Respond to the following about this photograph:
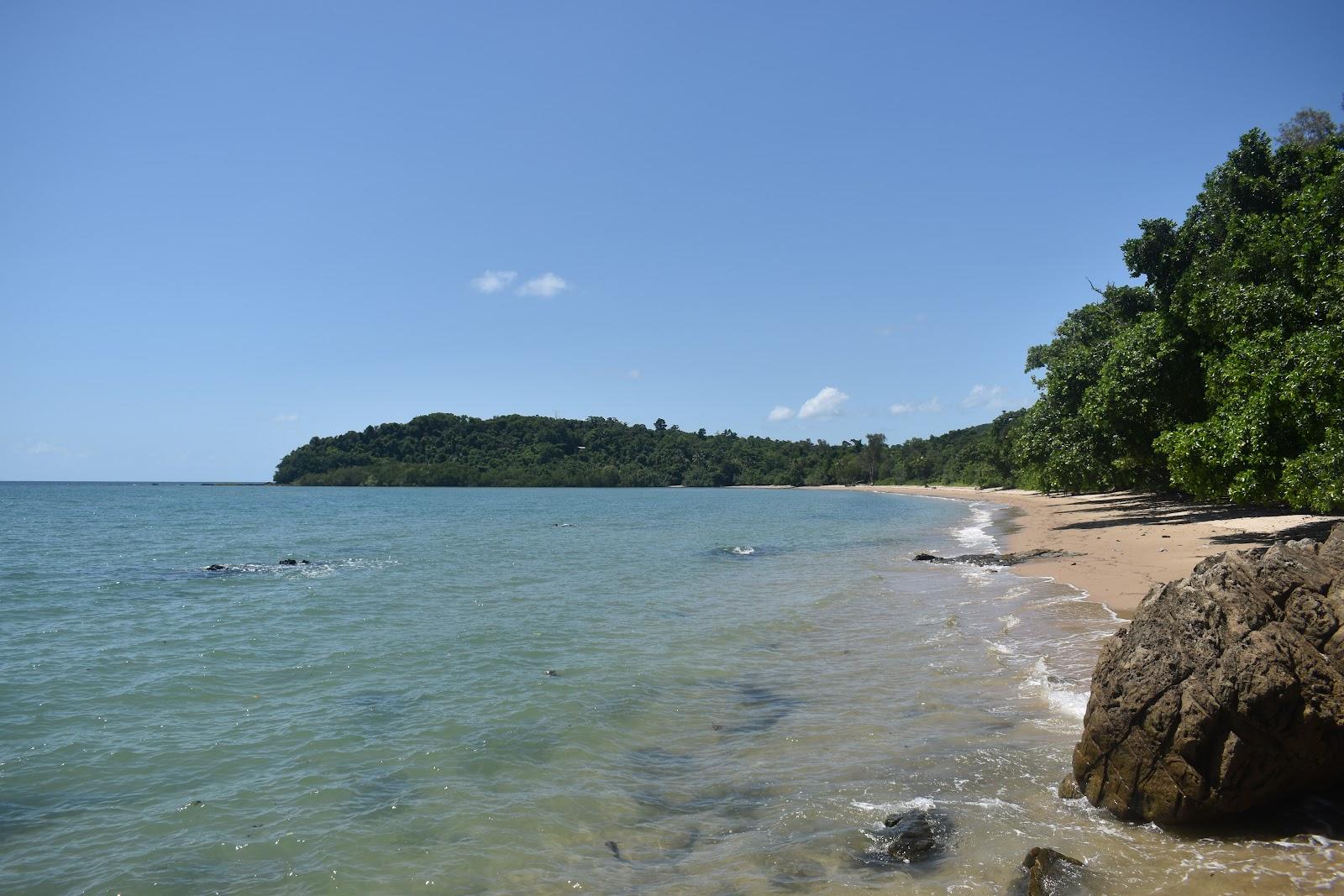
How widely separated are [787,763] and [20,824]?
7.48 meters

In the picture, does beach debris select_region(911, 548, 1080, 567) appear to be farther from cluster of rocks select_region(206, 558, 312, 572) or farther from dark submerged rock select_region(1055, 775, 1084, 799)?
cluster of rocks select_region(206, 558, 312, 572)

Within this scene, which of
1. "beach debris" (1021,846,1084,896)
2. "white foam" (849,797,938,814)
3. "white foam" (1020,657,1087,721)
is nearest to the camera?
"beach debris" (1021,846,1084,896)

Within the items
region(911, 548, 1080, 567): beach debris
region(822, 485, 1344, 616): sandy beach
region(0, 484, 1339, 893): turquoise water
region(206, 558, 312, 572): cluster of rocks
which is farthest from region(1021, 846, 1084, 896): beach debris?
region(206, 558, 312, 572): cluster of rocks

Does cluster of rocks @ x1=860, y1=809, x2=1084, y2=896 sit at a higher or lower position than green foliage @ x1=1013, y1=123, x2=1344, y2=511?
lower

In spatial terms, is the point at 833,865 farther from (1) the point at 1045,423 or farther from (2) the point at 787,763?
(1) the point at 1045,423

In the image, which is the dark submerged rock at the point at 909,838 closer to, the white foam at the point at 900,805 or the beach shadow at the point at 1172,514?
the white foam at the point at 900,805

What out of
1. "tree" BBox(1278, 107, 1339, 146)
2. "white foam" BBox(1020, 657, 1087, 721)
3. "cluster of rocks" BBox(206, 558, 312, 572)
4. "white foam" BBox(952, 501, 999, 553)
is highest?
"tree" BBox(1278, 107, 1339, 146)

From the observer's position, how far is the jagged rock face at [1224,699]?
5.50 m

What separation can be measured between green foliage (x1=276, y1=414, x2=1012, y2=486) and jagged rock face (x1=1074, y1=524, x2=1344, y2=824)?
140 metres

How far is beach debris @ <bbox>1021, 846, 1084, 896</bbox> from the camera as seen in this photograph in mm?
5039

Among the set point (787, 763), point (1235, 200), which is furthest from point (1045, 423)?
point (787, 763)

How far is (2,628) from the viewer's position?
53.0 feet

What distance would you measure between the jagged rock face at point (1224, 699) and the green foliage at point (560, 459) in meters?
140

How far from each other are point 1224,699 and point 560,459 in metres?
172
